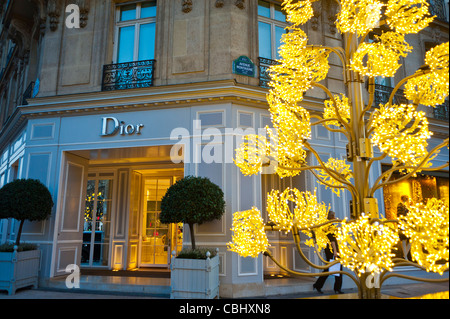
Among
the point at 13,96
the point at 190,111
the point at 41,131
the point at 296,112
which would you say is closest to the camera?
the point at 296,112

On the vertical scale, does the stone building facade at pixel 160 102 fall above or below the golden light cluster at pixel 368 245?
above

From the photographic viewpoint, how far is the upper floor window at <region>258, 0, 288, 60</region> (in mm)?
8289

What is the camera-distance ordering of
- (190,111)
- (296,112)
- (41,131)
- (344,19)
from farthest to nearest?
(41,131), (190,111), (296,112), (344,19)

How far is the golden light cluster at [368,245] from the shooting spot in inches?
76.0

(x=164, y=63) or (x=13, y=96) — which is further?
(x=13, y=96)

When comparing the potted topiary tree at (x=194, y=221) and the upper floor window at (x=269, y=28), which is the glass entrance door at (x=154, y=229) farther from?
the upper floor window at (x=269, y=28)

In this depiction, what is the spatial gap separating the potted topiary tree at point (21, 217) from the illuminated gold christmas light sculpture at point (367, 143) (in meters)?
6.04

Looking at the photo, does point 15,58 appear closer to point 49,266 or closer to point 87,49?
point 87,49

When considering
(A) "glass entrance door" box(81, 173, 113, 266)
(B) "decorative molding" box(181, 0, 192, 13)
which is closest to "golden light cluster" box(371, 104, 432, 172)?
(B) "decorative molding" box(181, 0, 192, 13)

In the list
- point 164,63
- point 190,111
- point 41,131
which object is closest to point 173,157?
point 190,111

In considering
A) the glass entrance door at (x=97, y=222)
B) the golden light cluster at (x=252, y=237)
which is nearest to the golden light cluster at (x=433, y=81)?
the golden light cluster at (x=252, y=237)

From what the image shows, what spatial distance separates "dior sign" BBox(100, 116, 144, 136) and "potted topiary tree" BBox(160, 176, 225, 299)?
2.20m

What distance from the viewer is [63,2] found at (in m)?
8.85

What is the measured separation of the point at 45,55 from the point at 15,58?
18.9 ft
